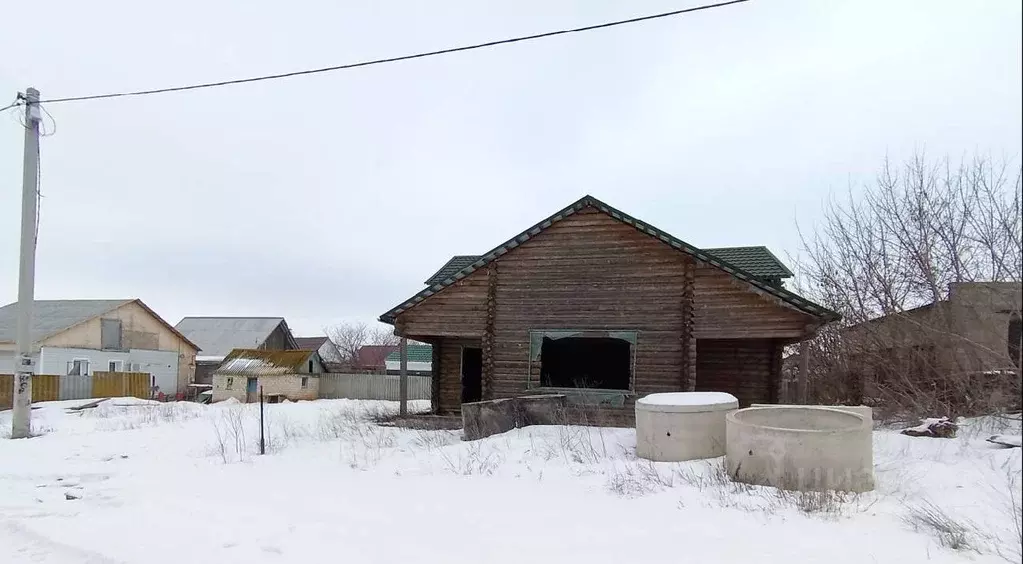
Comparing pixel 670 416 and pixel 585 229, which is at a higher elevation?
pixel 585 229

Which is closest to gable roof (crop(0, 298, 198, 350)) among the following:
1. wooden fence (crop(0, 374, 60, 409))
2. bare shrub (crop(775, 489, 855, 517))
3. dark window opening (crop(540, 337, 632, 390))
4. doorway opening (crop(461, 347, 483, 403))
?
wooden fence (crop(0, 374, 60, 409))

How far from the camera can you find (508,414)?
1370 centimetres

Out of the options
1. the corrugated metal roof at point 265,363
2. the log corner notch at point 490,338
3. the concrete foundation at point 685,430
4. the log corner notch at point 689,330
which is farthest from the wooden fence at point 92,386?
the concrete foundation at point 685,430

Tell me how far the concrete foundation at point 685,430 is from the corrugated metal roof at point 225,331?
5111 cm

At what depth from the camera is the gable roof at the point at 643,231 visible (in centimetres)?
1372

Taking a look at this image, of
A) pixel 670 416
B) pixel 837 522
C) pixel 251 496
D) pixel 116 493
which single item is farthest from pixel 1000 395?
pixel 116 493

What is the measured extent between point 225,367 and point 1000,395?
3760 cm

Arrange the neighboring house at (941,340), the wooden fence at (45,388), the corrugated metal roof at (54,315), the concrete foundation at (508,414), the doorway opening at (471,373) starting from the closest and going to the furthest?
the neighboring house at (941,340)
the concrete foundation at (508,414)
the doorway opening at (471,373)
the wooden fence at (45,388)
the corrugated metal roof at (54,315)

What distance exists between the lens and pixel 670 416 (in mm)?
10234

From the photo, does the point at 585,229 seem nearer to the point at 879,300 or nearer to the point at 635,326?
the point at 635,326

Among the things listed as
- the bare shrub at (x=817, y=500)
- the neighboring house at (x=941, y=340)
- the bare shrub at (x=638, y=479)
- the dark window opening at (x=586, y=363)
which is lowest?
the bare shrub at (x=638, y=479)

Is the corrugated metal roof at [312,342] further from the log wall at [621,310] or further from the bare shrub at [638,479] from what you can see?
the bare shrub at [638,479]

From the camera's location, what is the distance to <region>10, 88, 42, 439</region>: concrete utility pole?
15.4 metres

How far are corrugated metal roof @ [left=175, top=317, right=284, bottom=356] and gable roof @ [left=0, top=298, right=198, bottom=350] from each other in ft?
45.5
